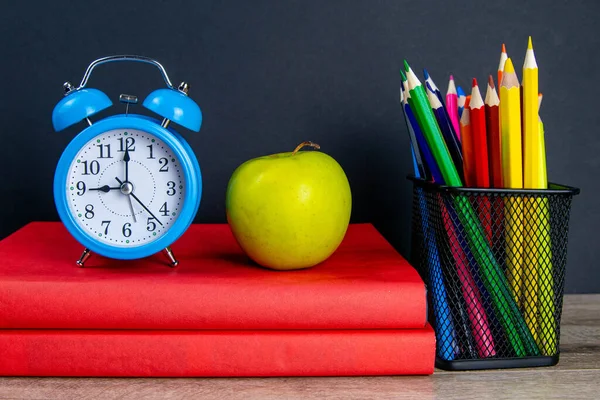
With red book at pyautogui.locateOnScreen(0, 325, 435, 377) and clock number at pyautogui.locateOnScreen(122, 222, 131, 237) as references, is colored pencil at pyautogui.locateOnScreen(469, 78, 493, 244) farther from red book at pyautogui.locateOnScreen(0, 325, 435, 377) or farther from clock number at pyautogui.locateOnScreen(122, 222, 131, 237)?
clock number at pyautogui.locateOnScreen(122, 222, 131, 237)

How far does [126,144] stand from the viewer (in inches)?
31.9

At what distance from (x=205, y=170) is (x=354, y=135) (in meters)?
0.26

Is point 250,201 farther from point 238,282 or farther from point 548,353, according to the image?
point 548,353

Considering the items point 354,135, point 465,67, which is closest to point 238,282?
point 354,135

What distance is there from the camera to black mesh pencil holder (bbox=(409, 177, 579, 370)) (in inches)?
30.2

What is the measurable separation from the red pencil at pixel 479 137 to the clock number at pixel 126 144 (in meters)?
0.42

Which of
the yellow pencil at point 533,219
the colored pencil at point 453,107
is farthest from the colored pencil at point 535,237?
the colored pencil at point 453,107

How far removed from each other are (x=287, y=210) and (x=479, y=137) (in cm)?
25

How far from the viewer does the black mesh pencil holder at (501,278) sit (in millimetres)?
766

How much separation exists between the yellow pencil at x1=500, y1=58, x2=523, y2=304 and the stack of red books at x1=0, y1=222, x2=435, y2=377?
4.8 inches

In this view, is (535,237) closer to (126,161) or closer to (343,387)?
(343,387)

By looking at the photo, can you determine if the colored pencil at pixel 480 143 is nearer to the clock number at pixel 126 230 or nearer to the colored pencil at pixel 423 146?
the colored pencil at pixel 423 146

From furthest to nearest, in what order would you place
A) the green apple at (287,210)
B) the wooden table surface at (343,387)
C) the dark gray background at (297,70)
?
the dark gray background at (297,70) → the green apple at (287,210) → the wooden table surface at (343,387)

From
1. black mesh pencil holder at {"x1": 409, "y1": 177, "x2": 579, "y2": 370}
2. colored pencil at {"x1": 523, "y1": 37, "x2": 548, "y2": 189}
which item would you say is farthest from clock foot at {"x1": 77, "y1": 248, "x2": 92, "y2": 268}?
colored pencil at {"x1": 523, "y1": 37, "x2": 548, "y2": 189}
